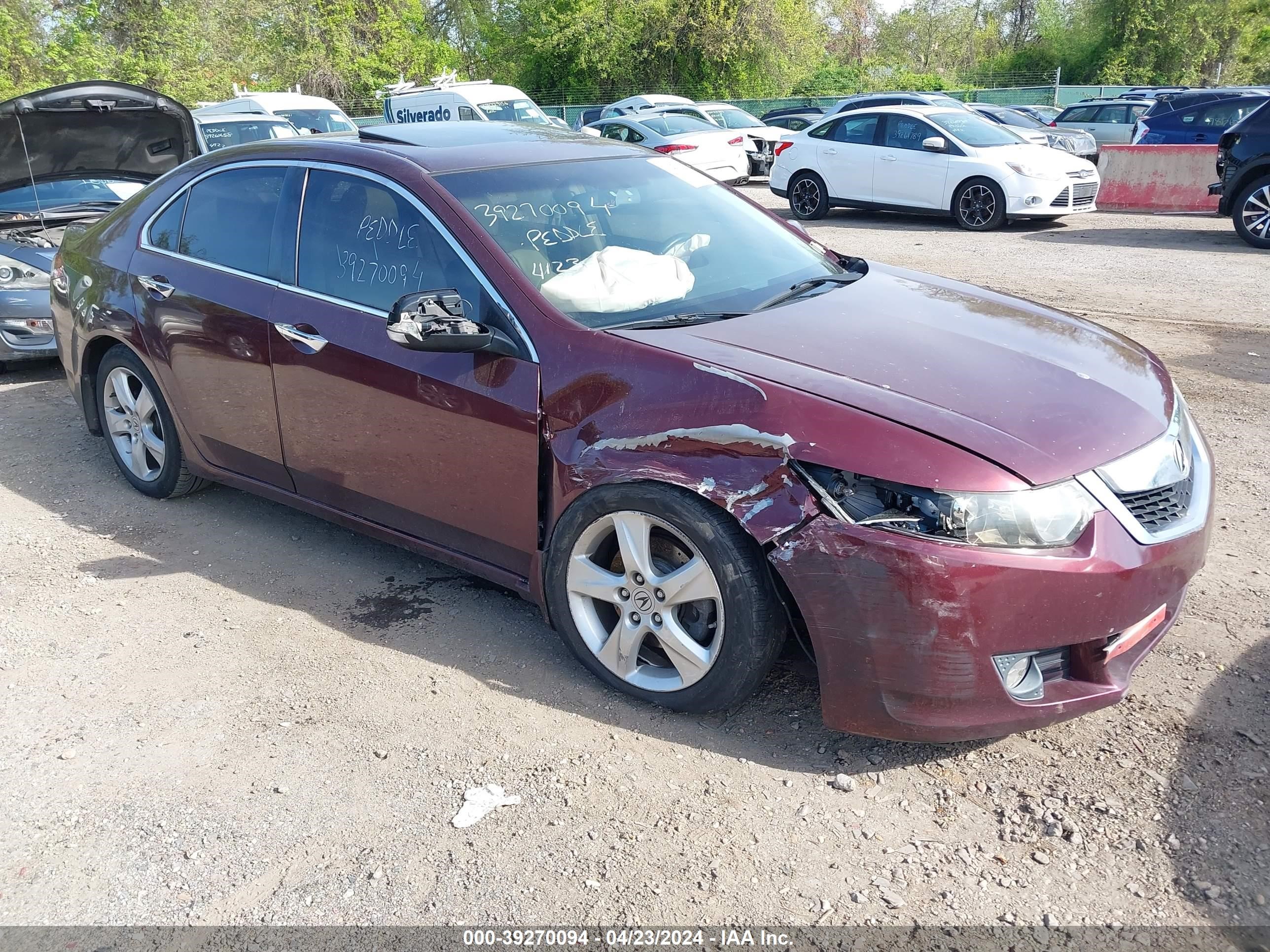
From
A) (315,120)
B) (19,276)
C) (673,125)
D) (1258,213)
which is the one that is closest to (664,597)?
(19,276)

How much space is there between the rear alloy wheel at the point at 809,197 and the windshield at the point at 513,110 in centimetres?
695

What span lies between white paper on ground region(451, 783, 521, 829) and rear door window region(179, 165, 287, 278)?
2.29m

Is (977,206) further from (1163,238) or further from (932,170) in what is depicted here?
(1163,238)

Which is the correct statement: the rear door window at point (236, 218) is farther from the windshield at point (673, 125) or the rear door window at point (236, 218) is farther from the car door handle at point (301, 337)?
the windshield at point (673, 125)

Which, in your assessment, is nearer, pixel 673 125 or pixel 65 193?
pixel 65 193

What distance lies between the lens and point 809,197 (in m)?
15.5

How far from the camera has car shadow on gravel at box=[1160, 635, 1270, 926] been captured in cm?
250

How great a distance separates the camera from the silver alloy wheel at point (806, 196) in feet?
50.4

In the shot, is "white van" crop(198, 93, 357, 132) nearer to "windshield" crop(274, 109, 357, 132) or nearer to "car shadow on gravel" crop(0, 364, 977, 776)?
"windshield" crop(274, 109, 357, 132)

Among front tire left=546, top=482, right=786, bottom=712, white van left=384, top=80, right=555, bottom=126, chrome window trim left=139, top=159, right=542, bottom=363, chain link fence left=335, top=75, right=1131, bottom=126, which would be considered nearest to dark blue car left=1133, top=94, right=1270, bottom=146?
white van left=384, top=80, right=555, bottom=126

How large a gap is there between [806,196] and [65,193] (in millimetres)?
10343

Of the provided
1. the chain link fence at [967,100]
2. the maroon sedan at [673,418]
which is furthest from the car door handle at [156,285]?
the chain link fence at [967,100]

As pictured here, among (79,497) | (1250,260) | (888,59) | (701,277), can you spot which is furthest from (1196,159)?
(888,59)

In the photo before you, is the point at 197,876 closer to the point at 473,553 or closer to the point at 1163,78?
the point at 473,553
